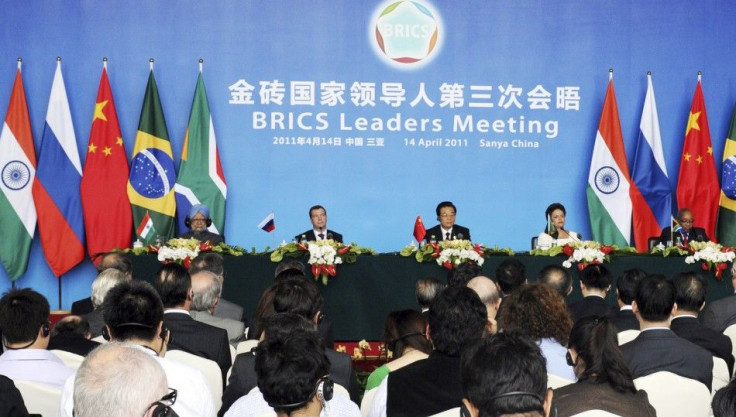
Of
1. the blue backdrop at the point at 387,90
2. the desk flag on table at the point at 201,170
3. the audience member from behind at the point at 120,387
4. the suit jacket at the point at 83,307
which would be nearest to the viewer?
the audience member from behind at the point at 120,387

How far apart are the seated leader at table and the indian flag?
355cm

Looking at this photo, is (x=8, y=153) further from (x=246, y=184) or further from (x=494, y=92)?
(x=494, y=92)

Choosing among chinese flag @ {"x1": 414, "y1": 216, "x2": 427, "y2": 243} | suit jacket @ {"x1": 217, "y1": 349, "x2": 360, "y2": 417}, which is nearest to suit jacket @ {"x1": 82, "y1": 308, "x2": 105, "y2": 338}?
suit jacket @ {"x1": 217, "y1": 349, "x2": 360, "y2": 417}

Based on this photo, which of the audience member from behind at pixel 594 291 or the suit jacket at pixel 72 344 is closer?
the suit jacket at pixel 72 344

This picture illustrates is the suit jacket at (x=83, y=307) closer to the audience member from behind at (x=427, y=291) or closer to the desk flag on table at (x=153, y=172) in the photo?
the audience member from behind at (x=427, y=291)

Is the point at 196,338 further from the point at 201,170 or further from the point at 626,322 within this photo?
the point at 201,170

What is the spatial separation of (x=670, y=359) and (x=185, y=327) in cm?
189

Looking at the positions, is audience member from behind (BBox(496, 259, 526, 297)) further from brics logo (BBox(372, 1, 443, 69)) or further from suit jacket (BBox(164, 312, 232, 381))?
brics logo (BBox(372, 1, 443, 69))

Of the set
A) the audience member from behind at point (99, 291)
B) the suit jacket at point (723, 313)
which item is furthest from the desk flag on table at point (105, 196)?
the suit jacket at point (723, 313)

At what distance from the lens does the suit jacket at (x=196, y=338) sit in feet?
12.8

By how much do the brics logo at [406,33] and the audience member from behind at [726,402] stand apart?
301 inches

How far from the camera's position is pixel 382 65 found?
30.5 ft

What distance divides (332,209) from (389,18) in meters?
1.93

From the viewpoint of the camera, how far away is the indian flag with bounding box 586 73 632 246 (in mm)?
9109
